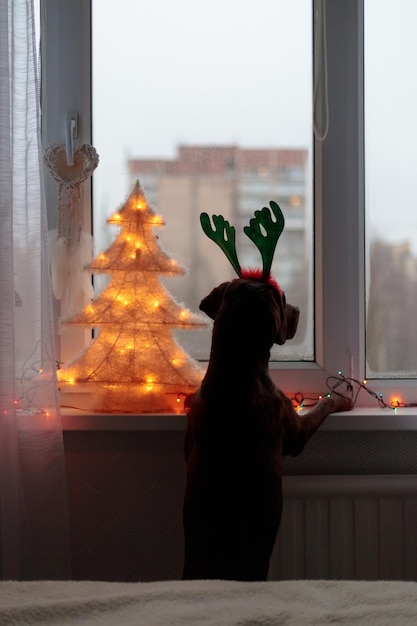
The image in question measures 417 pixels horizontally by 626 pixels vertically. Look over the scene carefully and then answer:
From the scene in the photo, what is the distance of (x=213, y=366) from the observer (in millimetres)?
1466

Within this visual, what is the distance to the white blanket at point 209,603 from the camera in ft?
2.90

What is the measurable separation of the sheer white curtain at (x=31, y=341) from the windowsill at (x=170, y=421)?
0.11m

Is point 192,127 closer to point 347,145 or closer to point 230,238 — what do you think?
point 347,145

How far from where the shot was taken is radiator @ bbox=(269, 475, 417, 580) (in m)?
1.75

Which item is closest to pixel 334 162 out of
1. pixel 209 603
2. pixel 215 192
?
pixel 215 192

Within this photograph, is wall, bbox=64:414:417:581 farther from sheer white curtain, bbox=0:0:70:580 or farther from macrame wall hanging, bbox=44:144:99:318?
macrame wall hanging, bbox=44:144:99:318

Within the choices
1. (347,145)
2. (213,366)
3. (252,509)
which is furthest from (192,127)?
(252,509)

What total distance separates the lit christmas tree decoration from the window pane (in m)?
0.23

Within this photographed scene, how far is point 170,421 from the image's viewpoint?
1.72 meters

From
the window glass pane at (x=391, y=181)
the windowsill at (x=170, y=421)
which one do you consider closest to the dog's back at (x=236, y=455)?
the windowsill at (x=170, y=421)

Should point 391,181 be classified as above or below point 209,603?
above

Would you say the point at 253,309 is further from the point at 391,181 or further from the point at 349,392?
the point at 391,181

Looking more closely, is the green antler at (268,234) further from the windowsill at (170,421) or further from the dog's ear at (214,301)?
the windowsill at (170,421)

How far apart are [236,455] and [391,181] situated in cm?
93
